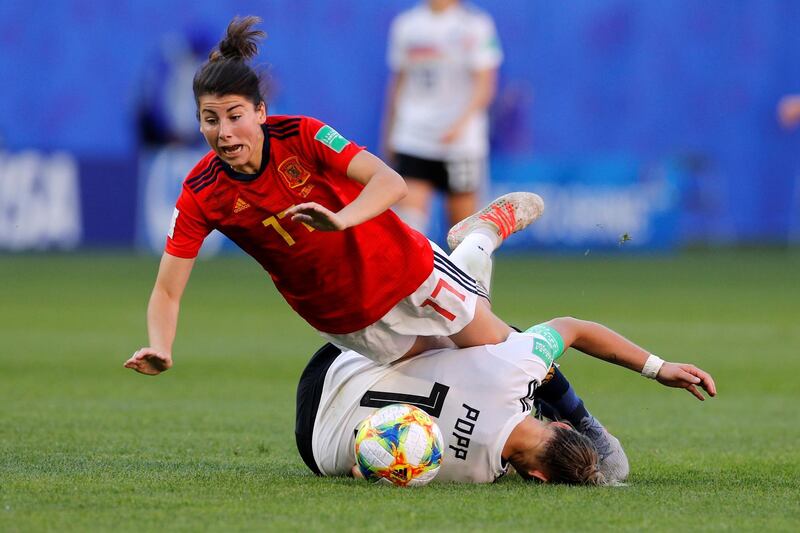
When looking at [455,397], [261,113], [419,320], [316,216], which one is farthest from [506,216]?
[316,216]

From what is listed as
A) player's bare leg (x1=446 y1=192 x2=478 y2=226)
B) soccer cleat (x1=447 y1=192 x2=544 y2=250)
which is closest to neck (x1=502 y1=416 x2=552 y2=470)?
soccer cleat (x1=447 y1=192 x2=544 y2=250)

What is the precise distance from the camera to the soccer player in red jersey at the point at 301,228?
5.58m

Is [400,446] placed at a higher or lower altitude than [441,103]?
lower

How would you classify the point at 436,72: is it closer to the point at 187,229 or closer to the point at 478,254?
the point at 478,254

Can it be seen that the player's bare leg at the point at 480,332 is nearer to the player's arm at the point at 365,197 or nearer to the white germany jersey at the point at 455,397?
the white germany jersey at the point at 455,397

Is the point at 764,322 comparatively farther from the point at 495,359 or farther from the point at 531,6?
the point at 531,6

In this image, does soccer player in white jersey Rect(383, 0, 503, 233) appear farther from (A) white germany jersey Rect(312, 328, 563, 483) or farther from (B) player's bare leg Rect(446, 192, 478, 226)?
(A) white germany jersey Rect(312, 328, 563, 483)

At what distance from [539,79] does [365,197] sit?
793 inches

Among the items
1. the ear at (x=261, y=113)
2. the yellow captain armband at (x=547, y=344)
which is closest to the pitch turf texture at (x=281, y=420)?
the yellow captain armband at (x=547, y=344)

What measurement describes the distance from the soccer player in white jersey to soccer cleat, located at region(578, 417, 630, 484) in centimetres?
630

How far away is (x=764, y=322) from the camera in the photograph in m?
12.9

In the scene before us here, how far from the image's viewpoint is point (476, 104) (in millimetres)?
12555

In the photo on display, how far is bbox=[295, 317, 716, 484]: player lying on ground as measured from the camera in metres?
5.56

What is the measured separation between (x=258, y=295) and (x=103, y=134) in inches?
407
